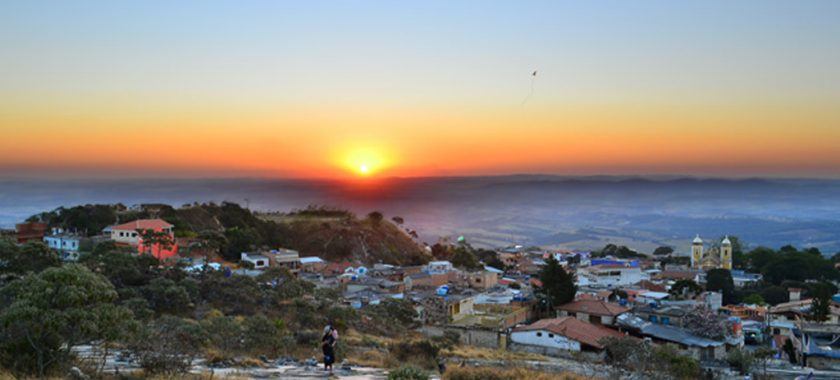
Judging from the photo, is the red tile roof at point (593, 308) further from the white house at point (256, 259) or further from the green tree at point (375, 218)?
the green tree at point (375, 218)

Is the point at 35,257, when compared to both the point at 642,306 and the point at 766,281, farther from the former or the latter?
the point at 766,281

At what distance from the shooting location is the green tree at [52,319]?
7.44m

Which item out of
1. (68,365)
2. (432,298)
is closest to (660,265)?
(432,298)

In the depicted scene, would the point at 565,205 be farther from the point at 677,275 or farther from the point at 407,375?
the point at 407,375

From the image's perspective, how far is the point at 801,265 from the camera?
1933 inches

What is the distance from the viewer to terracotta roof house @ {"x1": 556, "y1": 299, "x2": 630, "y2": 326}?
26141mm

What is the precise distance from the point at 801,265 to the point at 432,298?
36458 millimetres

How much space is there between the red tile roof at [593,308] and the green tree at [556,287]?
0.48 metres

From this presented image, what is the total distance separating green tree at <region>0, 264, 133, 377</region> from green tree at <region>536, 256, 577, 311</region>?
78.1 ft

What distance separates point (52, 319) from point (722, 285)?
4309 cm

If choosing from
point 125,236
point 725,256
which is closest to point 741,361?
point 125,236

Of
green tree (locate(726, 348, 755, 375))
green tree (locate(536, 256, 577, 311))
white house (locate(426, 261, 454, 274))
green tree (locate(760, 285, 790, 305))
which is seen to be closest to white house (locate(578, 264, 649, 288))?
green tree (locate(760, 285, 790, 305))

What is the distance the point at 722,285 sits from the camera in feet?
138

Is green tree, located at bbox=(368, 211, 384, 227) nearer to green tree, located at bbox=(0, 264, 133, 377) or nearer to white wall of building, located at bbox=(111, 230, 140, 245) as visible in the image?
white wall of building, located at bbox=(111, 230, 140, 245)
